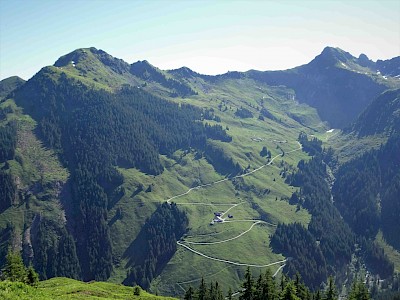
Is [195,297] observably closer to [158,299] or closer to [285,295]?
[158,299]

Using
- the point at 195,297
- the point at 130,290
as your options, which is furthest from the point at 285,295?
the point at 130,290

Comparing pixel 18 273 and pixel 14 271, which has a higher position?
pixel 14 271

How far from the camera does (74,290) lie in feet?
281

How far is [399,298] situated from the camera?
553 ft

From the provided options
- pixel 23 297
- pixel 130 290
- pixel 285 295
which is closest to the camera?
pixel 23 297

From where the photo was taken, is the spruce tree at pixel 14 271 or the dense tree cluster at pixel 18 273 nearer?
the dense tree cluster at pixel 18 273

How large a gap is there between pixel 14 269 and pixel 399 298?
161 metres

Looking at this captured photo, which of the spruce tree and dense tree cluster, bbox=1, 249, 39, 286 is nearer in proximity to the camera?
dense tree cluster, bbox=1, 249, 39, 286

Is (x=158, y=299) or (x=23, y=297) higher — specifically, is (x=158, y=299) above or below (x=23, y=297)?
below

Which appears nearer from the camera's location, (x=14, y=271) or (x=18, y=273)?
(x=14, y=271)

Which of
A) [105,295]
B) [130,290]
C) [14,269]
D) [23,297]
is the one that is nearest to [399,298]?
[130,290]

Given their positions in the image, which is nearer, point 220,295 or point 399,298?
point 220,295

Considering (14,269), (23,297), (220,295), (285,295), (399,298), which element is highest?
(23,297)

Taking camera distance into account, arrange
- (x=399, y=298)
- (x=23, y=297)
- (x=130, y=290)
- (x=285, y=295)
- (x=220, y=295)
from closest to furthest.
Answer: (x=23, y=297) < (x=285, y=295) < (x=130, y=290) < (x=220, y=295) < (x=399, y=298)
